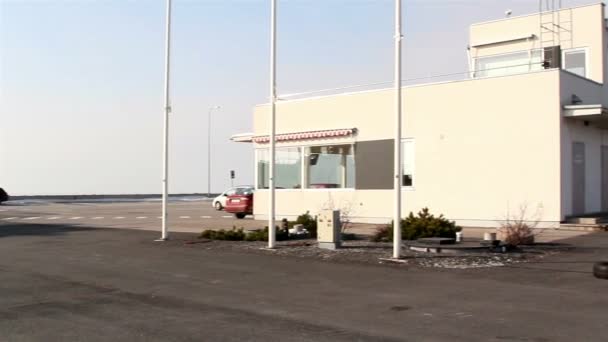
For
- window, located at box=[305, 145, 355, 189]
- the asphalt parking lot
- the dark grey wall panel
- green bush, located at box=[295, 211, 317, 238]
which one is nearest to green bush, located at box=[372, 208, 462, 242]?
green bush, located at box=[295, 211, 317, 238]

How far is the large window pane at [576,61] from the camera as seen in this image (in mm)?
24328

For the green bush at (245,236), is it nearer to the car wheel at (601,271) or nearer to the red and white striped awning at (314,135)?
the red and white striped awning at (314,135)

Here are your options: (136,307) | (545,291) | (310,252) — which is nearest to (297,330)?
(136,307)

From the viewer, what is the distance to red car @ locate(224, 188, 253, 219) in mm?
29119

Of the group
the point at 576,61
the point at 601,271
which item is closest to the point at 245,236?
the point at 601,271

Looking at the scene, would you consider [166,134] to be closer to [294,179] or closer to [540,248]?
[294,179]

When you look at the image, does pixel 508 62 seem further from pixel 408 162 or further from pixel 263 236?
pixel 263 236

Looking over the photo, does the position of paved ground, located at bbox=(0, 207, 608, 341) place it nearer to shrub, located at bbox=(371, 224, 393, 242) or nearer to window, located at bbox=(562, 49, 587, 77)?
shrub, located at bbox=(371, 224, 393, 242)

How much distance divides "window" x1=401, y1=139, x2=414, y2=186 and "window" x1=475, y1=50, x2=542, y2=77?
15.3 feet

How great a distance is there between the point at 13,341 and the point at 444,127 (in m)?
17.6

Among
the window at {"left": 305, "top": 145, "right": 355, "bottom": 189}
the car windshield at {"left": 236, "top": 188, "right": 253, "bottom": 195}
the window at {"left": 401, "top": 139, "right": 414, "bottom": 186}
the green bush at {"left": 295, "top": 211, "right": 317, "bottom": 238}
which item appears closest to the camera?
the green bush at {"left": 295, "top": 211, "right": 317, "bottom": 238}

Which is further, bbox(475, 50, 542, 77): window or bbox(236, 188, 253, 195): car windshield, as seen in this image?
bbox(236, 188, 253, 195): car windshield

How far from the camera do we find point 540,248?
14742 millimetres

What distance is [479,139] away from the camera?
21.2m
